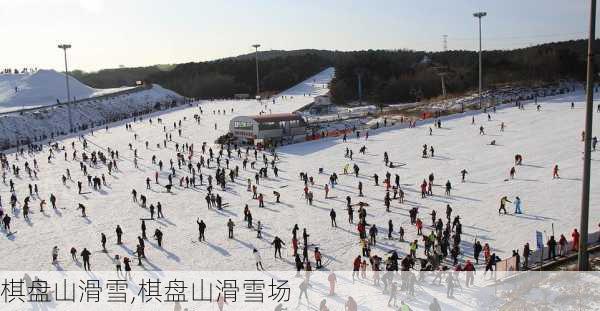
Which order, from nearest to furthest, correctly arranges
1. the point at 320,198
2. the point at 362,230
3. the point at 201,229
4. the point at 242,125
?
the point at 362,230, the point at 201,229, the point at 320,198, the point at 242,125

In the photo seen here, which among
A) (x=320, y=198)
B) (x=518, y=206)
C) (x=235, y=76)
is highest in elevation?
(x=235, y=76)

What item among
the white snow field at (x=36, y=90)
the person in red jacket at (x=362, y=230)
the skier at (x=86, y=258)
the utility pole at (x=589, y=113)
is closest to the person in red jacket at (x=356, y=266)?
the person in red jacket at (x=362, y=230)

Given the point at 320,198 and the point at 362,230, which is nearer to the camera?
the point at 362,230

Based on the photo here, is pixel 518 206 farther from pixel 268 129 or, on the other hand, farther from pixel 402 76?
pixel 402 76

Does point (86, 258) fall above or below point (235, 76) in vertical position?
below

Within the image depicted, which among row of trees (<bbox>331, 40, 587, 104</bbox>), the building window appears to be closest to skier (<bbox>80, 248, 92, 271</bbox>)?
the building window

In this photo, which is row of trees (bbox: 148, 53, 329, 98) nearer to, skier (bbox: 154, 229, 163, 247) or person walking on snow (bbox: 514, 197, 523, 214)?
person walking on snow (bbox: 514, 197, 523, 214)

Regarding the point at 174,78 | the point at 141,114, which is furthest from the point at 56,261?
the point at 174,78

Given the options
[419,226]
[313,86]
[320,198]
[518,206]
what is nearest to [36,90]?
[313,86]
